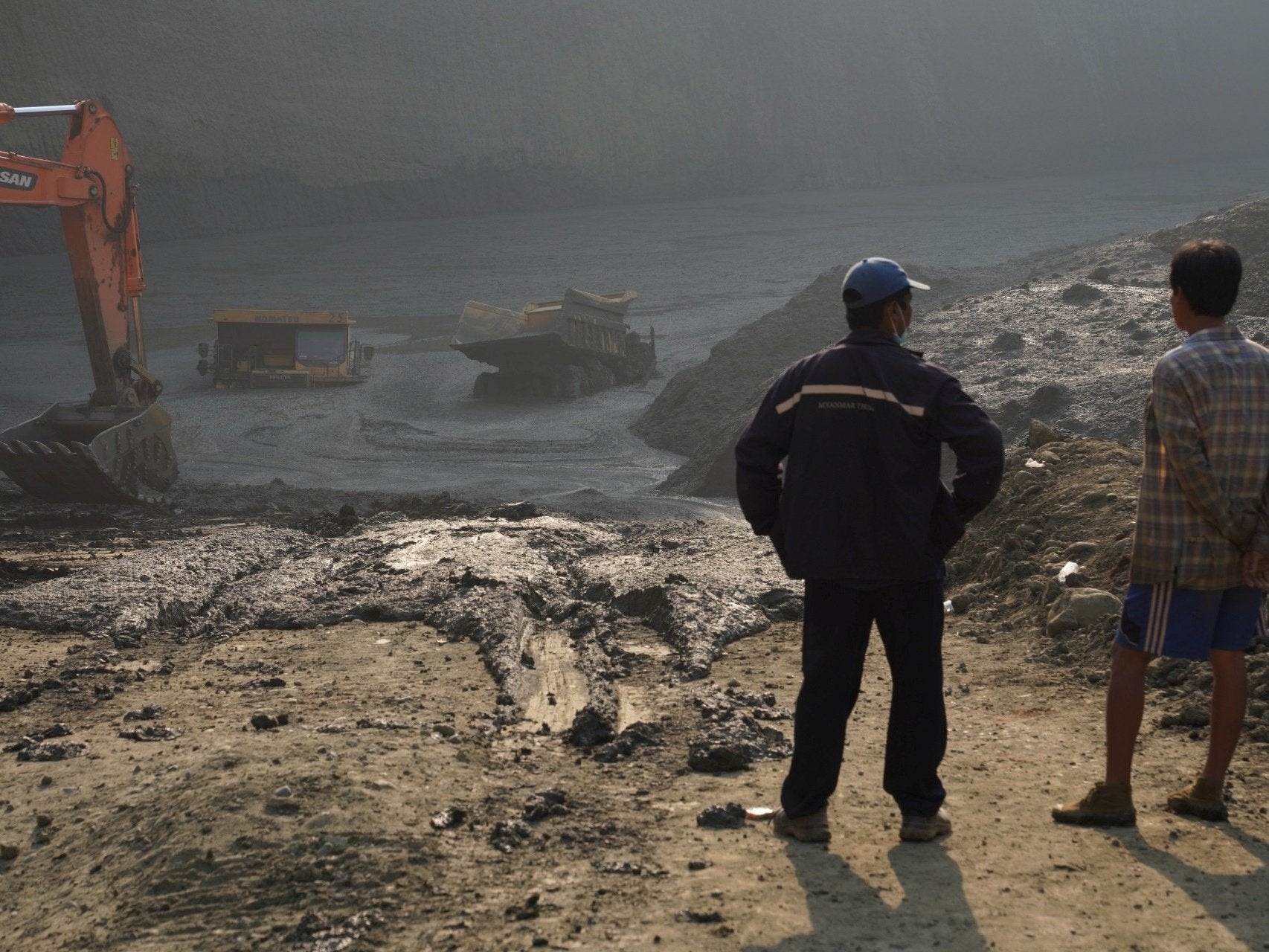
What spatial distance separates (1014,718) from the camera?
5.22 meters

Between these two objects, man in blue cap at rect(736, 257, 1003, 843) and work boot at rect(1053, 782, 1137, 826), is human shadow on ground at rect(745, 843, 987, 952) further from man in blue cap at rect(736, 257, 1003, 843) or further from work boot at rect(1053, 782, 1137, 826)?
work boot at rect(1053, 782, 1137, 826)

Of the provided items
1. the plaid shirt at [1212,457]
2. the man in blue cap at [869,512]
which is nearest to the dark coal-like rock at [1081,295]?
the plaid shirt at [1212,457]

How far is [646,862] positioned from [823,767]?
0.54 metres

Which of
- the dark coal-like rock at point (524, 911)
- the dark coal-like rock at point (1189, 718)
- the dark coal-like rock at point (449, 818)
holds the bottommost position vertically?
the dark coal-like rock at point (1189, 718)

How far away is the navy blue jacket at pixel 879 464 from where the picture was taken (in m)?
3.53

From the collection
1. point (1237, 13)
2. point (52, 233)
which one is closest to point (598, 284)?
point (52, 233)

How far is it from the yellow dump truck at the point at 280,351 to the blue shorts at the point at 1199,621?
17566 millimetres

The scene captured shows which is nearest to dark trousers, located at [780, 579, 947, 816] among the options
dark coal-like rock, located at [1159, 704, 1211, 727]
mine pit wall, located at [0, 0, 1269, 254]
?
dark coal-like rock, located at [1159, 704, 1211, 727]

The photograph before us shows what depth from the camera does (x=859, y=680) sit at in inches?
145

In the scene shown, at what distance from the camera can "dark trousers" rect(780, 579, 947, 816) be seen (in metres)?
3.62

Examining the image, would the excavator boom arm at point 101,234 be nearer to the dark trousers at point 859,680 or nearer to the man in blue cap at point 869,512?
the man in blue cap at point 869,512

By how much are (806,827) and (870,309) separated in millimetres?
1416

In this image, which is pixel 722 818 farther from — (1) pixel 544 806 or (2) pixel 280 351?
(2) pixel 280 351

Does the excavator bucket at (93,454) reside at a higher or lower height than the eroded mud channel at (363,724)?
lower
